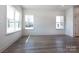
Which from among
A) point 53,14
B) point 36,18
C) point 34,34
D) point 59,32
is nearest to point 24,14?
point 36,18

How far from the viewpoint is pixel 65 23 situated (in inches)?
365

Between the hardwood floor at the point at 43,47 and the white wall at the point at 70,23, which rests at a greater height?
the white wall at the point at 70,23

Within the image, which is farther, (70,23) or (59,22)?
(59,22)

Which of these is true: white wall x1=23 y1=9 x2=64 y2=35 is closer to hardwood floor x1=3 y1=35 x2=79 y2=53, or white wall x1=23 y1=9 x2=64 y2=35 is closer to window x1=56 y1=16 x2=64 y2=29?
window x1=56 y1=16 x2=64 y2=29

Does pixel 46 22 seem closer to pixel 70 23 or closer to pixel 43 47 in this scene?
pixel 70 23

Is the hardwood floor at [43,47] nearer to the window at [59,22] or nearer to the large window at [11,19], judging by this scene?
the large window at [11,19]

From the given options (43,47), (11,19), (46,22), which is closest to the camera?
(43,47)

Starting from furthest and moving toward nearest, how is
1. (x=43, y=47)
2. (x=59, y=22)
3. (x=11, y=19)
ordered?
(x=59, y=22) → (x=11, y=19) → (x=43, y=47)

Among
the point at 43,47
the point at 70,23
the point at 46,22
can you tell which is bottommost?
the point at 43,47

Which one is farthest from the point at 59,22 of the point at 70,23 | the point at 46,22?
the point at 70,23

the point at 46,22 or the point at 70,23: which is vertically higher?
the point at 46,22

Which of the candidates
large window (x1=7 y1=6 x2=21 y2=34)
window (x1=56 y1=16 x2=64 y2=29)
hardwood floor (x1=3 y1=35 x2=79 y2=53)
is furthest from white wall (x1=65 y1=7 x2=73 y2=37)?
large window (x1=7 y1=6 x2=21 y2=34)

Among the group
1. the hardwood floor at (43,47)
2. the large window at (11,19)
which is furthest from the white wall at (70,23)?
the large window at (11,19)
